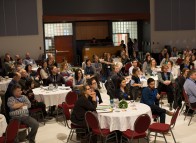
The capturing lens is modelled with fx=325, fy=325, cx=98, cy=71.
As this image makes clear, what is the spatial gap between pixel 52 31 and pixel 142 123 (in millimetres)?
15137

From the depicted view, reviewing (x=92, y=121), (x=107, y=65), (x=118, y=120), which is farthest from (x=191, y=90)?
(x=107, y=65)

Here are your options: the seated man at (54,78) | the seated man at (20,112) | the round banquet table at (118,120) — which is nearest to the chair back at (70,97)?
the seated man at (20,112)

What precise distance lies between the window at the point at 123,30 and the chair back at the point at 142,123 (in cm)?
1616

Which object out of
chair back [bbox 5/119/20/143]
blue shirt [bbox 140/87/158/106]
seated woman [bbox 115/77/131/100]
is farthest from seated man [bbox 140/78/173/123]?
chair back [bbox 5/119/20/143]

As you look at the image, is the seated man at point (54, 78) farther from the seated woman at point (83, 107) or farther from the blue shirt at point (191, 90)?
the blue shirt at point (191, 90)

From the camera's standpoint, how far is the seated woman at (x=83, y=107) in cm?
691

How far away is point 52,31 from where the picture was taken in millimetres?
20484

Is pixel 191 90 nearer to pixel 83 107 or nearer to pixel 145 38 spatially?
pixel 83 107

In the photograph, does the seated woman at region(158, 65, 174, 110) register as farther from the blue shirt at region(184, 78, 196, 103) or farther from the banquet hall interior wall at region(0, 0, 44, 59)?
the banquet hall interior wall at region(0, 0, 44, 59)

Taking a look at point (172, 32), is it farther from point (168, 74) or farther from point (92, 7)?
point (168, 74)

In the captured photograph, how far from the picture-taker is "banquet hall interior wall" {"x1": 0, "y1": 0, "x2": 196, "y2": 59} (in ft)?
58.3

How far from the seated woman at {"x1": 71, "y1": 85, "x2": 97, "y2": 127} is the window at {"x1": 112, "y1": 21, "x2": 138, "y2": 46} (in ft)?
50.2

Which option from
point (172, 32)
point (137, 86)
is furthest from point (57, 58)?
point (137, 86)

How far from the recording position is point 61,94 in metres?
9.27
